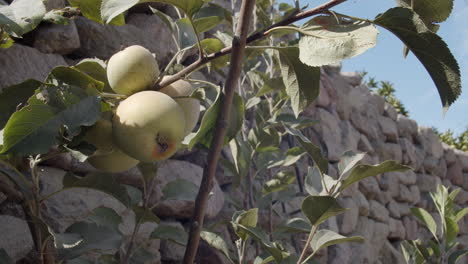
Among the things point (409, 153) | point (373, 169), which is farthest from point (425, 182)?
point (373, 169)

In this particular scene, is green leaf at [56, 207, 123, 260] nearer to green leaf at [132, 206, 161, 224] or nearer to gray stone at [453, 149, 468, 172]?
green leaf at [132, 206, 161, 224]

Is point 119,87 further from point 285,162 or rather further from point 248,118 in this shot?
point 248,118

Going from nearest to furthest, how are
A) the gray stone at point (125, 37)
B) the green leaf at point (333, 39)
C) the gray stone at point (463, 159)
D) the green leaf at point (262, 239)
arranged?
1. the green leaf at point (333, 39)
2. the green leaf at point (262, 239)
3. the gray stone at point (125, 37)
4. the gray stone at point (463, 159)

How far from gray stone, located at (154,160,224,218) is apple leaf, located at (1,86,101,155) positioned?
3.25 ft

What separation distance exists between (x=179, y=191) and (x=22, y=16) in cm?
62

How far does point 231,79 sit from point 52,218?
2.72 ft

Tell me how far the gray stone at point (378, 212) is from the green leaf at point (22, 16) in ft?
12.3

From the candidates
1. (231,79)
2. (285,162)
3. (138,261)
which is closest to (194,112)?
(231,79)

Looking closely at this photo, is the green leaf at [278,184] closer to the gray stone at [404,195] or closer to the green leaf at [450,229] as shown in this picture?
the green leaf at [450,229]

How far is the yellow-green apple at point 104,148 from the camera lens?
659 mm

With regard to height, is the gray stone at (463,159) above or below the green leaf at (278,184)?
Result: below

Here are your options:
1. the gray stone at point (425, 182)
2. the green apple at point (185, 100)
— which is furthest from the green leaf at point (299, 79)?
the gray stone at point (425, 182)

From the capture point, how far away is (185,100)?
0.72 meters

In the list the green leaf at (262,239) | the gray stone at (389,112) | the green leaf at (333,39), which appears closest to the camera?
the green leaf at (333,39)
